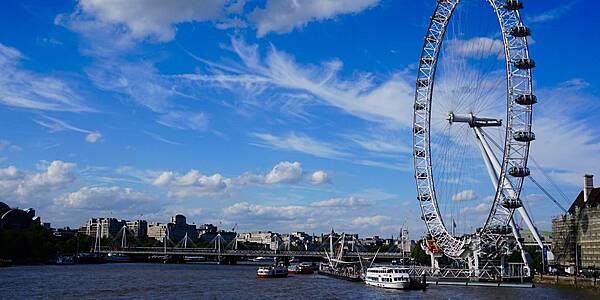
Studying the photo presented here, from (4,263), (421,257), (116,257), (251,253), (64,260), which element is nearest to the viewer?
(4,263)

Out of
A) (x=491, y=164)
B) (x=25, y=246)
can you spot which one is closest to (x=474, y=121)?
(x=491, y=164)

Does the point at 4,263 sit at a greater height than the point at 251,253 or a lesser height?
lesser

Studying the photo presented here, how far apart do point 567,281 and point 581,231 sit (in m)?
7.83

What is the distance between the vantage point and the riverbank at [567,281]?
194 ft

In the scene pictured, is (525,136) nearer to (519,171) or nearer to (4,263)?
(519,171)

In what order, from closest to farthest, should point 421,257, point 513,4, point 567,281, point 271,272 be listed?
point 513,4, point 567,281, point 271,272, point 421,257

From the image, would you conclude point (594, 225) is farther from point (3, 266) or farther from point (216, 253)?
point (216, 253)

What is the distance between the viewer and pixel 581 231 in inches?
2724

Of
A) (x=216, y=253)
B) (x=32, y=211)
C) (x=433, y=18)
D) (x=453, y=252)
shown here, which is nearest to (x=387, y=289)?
(x=453, y=252)

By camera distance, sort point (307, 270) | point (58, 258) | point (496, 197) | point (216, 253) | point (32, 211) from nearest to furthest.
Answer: point (496, 197)
point (307, 270)
point (58, 258)
point (216, 253)
point (32, 211)

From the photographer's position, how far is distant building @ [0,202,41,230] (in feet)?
509

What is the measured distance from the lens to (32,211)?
181000 millimetres

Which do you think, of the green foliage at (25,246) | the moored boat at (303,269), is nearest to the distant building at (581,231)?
the moored boat at (303,269)

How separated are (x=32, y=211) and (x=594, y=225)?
14800cm
